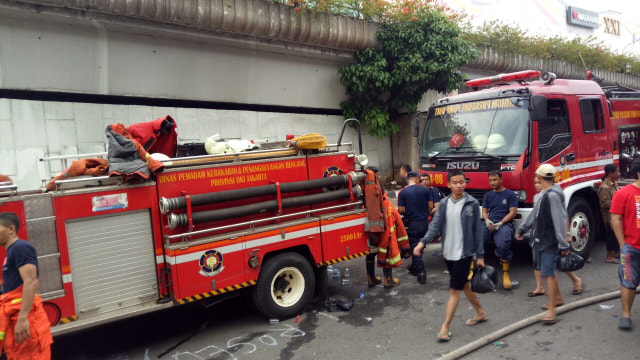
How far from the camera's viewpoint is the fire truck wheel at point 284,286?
547cm

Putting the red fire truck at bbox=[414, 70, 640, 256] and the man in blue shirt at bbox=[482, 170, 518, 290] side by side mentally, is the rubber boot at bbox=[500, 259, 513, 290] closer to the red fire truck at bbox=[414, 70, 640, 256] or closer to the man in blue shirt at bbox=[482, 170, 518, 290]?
the man in blue shirt at bbox=[482, 170, 518, 290]

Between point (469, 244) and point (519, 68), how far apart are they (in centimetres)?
1539

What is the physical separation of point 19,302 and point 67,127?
6.34 metres

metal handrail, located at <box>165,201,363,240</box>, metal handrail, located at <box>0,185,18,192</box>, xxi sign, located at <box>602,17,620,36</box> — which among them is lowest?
metal handrail, located at <box>165,201,363,240</box>

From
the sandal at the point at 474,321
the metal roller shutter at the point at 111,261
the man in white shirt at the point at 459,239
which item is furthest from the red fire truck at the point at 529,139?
the metal roller shutter at the point at 111,261

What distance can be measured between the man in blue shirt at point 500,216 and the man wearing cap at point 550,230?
1161 mm

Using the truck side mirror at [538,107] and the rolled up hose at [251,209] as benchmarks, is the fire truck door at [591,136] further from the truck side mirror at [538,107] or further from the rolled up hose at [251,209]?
the rolled up hose at [251,209]

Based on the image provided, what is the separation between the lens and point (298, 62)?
12.5m

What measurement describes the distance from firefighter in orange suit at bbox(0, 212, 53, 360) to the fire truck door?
7.63 meters

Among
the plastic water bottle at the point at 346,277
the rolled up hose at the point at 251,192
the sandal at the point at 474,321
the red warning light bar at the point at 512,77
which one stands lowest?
the plastic water bottle at the point at 346,277

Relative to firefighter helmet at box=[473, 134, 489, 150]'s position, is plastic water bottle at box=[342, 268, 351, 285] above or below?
below

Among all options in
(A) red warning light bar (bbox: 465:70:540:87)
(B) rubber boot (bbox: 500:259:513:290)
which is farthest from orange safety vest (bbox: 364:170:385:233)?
(A) red warning light bar (bbox: 465:70:540:87)

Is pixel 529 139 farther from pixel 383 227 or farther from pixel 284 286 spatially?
pixel 284 286

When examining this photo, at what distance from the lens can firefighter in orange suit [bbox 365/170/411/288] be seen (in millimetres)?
6332
